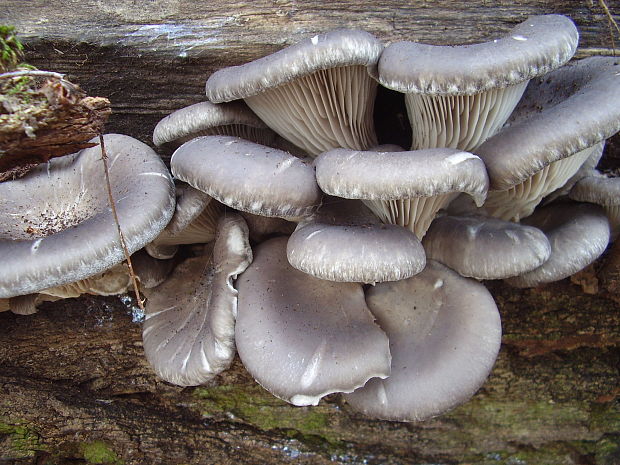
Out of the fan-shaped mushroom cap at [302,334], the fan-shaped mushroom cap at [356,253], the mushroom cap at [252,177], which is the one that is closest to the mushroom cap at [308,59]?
the mushroom cap at [252,177]

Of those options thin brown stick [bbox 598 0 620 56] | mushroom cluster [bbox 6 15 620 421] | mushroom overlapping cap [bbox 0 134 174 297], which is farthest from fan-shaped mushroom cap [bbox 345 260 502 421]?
thin brown stick [bbox 598 0 620 56]

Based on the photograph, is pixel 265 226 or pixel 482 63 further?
pixel 265 226

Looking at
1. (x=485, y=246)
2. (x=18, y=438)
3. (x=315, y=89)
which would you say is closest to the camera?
(x=315, y=89)

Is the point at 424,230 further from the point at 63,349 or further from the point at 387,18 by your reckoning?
the point at 63,349

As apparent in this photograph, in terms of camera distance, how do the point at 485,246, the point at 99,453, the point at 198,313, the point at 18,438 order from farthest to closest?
the point at 99,453, the point at 18,438, the point at 198,313, the point at 485,246

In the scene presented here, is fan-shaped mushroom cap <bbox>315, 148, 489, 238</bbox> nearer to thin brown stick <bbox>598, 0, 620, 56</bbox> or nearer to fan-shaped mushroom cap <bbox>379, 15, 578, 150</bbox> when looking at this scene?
fan-shaped mushroom cap <bbox>379, 15, 578, 150</bbox>

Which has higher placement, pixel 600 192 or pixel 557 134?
pixel 557 134

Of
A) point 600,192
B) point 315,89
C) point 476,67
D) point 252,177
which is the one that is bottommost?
point 600,192

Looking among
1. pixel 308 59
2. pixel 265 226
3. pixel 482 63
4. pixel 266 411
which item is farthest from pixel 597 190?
pixel 266 411

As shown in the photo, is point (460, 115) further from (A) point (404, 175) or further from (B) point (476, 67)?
(A) point (404, 175)
